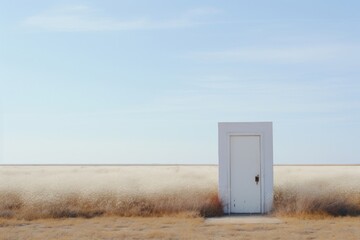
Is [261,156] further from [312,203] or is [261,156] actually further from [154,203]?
[154,203]

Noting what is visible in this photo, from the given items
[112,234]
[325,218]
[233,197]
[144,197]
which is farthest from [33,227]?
[325,218]

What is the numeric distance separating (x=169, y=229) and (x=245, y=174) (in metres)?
3.94

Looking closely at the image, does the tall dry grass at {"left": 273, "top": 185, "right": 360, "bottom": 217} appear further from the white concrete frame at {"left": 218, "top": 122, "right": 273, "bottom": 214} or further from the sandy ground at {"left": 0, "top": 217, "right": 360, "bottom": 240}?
the sandy ground at {"left": 0, "top": 217, "right": 360, "bottom": 240}

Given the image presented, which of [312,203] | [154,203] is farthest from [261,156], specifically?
[154,203]

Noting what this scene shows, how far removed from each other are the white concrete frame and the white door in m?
0.11

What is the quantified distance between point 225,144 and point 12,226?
621 centimetres

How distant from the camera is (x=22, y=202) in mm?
17953

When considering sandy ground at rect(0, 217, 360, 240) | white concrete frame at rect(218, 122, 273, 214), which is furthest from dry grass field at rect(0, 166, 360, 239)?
white concrete frame at rect(218, 122, 273, 214)

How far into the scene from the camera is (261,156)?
17234 millimetres

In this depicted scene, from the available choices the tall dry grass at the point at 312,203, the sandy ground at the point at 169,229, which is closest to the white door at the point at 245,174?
the tall dry grass at the point at 312,203

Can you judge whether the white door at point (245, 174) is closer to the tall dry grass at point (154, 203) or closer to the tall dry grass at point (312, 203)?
the tall dry grass at point (154, 203)

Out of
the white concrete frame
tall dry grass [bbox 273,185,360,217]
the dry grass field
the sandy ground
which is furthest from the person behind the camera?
the white concrete frame

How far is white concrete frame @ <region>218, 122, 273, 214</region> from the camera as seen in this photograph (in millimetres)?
17156

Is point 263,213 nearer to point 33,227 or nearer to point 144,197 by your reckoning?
point 144,197
